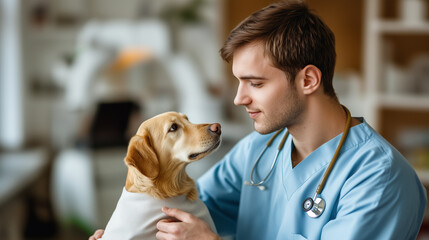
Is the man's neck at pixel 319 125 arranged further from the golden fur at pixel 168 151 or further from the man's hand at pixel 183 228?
the man's hand at pixel 183 228

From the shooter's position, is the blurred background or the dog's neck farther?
the blurred background

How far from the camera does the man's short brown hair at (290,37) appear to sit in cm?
114

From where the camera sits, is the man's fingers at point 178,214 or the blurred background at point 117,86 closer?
the man's fingers at point 178,214

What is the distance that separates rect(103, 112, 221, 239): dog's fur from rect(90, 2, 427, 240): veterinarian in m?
0.07

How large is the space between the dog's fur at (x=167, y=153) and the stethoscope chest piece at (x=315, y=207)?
0.23 m

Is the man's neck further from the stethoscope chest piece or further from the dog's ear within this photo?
the dog's ear

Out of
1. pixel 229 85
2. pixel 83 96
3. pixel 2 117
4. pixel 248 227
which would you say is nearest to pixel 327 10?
pixel 229 85

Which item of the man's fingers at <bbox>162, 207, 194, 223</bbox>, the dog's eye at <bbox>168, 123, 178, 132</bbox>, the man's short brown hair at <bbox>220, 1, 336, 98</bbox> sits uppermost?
the man's short brown hair at <bbox>220, 1, 336, 98</bbox>

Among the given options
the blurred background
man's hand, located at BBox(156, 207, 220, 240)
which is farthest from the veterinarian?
the blurred background

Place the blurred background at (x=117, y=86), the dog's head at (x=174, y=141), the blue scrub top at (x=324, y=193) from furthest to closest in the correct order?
Result: the blurred background at (x=117, y=86) < the dog's head at (x=174, y=141) < the blue scrub top at (x=324, y=193)

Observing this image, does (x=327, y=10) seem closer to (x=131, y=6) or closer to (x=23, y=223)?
(x=131, y=6)

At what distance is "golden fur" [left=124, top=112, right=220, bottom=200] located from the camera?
1.16 meters

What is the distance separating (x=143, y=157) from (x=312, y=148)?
0.41 meters

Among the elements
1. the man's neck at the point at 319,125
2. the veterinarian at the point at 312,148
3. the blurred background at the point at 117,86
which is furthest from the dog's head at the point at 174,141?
the blurred background at the point at 117,86
